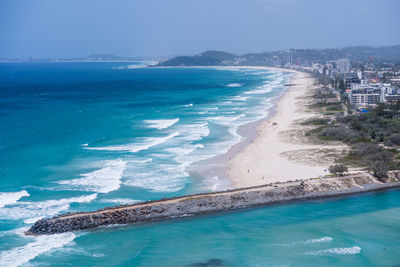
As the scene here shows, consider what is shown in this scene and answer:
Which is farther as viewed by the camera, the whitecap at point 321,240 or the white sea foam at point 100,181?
the white sea foam at point 100,181

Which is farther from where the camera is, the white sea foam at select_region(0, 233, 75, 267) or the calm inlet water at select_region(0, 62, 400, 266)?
the calm inlet water at select_region(0, 62, 400, 266)

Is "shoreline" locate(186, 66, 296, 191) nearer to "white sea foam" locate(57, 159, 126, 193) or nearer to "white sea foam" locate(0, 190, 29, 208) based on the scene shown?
"white sea foam" locate(57, 159, 126, 193)

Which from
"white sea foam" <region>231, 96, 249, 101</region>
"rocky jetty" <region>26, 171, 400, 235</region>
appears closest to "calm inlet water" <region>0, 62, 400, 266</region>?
"rocky jetty" <region>26, 171, 400, 235</region>

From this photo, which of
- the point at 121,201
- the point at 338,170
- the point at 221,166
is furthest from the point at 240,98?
the point at 121,201

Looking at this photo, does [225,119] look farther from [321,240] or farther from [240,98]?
[321,240]

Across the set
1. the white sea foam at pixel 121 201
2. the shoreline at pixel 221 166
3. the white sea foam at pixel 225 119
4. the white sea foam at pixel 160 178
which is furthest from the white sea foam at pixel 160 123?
the white sea foam at pixel 121 201

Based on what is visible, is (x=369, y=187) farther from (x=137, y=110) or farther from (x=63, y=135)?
(x=137, y=110)

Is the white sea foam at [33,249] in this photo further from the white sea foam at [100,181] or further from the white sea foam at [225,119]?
the white sea foam at [225,119]
